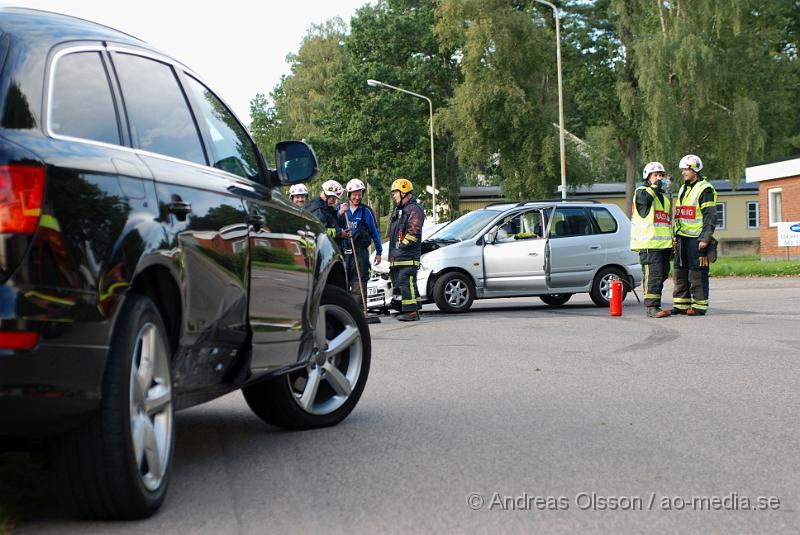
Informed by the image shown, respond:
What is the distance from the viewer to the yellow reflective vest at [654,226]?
54.4 ft

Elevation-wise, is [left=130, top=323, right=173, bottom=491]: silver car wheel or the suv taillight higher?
the suv taillight

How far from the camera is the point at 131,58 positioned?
5012 mm

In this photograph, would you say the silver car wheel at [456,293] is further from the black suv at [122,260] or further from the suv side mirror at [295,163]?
the black suv at [122,260]

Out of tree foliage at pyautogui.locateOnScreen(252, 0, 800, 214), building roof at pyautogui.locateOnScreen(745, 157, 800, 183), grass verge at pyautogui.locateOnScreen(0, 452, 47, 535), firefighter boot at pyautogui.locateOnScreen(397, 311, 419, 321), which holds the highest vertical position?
tree foliage at pyautogui.locateOnScreen(252, 0, 800, 214)

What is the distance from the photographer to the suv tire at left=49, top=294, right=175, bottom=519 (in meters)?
4.05

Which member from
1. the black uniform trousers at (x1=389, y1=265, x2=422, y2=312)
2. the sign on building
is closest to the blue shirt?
the black uniform trousers at (x1=389, y1=265, x2=422, y2=312)

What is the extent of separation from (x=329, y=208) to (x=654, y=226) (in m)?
4.57

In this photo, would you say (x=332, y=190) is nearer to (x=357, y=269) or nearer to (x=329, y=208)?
(x=329, y=208)

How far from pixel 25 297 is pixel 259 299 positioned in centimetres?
197

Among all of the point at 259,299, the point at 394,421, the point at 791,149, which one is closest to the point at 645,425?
the point at 394,421

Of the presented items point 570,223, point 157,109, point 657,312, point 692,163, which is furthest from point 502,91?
point 157,109

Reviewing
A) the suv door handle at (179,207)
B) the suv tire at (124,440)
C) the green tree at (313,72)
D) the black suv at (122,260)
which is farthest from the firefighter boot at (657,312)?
the green tree at (313,72)

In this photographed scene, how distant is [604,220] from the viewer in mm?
19891

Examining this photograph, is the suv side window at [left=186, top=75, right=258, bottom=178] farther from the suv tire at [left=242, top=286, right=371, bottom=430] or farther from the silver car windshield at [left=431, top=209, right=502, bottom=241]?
the silver car windshield at [left=431, top=209, right=502, bottom=241]
